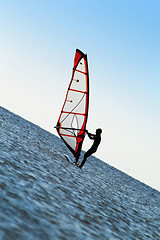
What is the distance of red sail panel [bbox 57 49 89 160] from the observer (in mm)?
17562

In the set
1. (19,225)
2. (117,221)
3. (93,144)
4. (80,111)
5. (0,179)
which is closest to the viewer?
(19,225)

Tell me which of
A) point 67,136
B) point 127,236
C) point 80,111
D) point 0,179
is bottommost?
point 0,179

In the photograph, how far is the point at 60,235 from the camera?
614 cm

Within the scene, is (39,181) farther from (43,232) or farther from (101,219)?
(43,232)

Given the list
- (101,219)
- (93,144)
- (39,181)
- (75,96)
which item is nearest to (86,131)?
(93,144)

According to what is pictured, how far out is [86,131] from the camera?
56.1ft

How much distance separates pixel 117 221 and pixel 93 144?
22.5 feet

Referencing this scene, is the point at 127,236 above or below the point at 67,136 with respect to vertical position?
below

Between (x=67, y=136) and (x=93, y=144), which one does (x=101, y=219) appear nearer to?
(x=93, y=144)

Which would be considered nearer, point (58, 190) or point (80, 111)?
point (58, 190)

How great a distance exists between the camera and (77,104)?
17.6m

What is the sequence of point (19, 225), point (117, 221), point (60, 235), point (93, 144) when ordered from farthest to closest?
point (93, 144) < point (117, 221) < point (60, 235) < point (19, 225)

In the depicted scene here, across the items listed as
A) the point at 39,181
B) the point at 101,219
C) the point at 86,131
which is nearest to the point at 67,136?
the point at 86,131

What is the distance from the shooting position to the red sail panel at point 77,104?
17562mm
